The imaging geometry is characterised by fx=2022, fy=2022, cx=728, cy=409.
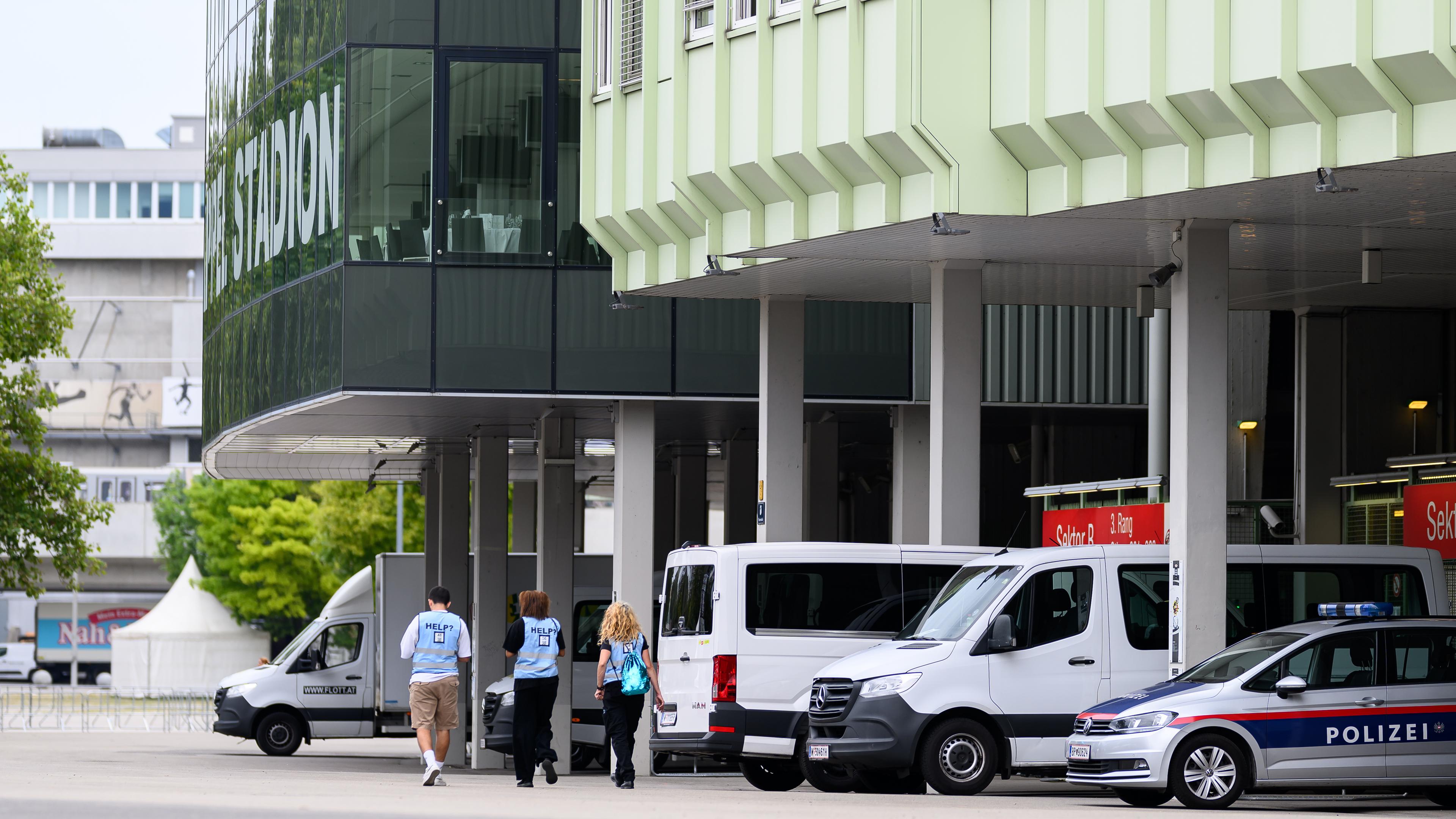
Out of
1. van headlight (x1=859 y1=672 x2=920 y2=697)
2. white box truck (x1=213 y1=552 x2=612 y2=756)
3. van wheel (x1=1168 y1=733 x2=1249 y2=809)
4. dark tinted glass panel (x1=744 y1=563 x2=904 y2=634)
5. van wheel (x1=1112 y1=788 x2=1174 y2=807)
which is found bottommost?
white box truck (x1=213 y1=552 x2=612 y2=756)

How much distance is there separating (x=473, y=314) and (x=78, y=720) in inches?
1035

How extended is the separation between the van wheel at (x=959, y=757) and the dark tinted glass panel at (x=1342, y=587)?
283 centimetres

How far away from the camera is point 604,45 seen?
2258 cm

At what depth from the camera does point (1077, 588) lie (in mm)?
16422

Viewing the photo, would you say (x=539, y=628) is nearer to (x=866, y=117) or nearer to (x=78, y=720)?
(x=866, y=117)

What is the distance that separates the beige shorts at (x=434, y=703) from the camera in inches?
699

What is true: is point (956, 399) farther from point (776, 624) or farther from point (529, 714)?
point (529, 714)

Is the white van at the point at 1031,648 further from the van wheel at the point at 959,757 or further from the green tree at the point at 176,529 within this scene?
the green tree at the point at 176,529

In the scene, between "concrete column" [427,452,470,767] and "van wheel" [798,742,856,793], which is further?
"concrete column" [427,452,470,767]

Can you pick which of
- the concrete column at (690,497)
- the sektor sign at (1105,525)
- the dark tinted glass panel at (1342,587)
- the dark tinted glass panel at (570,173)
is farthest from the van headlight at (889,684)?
the concrete column at (690,497)

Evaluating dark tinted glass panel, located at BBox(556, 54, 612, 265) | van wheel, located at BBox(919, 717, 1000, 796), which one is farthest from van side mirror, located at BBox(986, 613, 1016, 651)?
dark tinted glass panel, located at BBox(556, 54, 612, 265)

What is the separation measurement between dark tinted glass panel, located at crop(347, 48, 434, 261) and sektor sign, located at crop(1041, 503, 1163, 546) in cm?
787

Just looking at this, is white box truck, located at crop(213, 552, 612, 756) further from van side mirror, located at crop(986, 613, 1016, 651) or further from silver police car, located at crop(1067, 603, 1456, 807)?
silver police car, located at crop(1067, 603, 1456, 807)

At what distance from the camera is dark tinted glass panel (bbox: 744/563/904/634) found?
58.0ft
